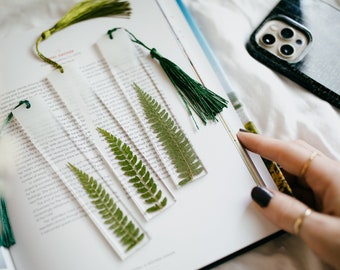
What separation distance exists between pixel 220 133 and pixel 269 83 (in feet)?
0.49

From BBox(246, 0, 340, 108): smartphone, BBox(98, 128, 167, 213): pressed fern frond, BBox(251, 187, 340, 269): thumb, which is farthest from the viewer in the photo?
BBox(246, 0, 340, 108): smartphone

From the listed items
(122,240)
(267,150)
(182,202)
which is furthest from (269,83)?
(122,240)

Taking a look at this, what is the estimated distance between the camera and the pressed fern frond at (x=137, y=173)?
588 millimetres

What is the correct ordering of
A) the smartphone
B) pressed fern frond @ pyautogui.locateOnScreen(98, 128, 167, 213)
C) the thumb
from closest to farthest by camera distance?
the thumb
pressed fern frond @ pyautogui.locateOnScreen(98, 128, 167, 213)
the smartphone

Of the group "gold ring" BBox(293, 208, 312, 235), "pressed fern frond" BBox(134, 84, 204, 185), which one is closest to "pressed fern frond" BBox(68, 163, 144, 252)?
"pressed fern frond" BBox(134, 84, 204, 185)

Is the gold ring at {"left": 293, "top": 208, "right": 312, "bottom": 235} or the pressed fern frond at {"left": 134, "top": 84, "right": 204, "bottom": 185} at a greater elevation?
the pressed fern frond at {"left": 134, "top": 84, "right": 204, "bottom": 185}

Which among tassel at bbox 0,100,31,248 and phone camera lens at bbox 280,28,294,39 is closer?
tassel at bbox 0,100,31,248

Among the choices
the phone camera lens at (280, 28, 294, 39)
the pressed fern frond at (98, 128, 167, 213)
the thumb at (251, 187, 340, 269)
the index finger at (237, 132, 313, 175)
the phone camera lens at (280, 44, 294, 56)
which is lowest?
the thumb at (251, 187, 340, 269)

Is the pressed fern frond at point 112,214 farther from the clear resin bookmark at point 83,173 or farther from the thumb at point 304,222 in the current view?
the thumb at point 304,222

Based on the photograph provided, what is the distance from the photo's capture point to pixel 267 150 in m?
0.59

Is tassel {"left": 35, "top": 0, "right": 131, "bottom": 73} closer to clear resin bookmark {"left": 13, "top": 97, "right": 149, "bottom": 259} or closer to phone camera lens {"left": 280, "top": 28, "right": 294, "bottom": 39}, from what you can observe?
clear resin bookmark {"left": 13, "top": 97, "right": 149, "bottom": 259}

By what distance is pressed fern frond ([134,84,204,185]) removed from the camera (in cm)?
60

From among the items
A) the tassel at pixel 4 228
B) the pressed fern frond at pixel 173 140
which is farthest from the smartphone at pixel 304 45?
the tassel at pixel 4 228

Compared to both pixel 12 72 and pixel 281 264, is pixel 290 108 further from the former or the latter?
pixel 12 72
